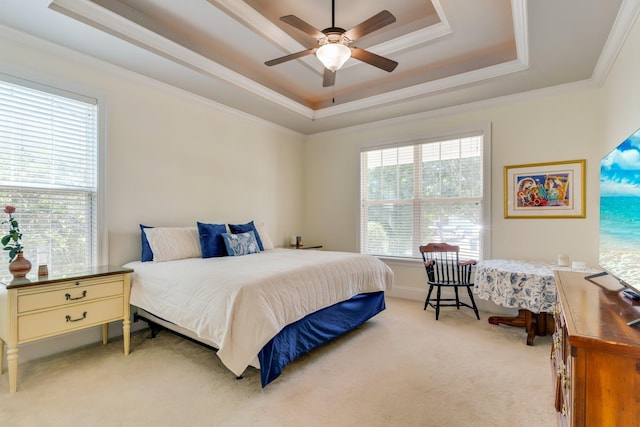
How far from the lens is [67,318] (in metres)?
2.30

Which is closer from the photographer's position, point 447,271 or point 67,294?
point 67,294

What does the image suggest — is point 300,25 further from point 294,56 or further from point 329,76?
point 329,76

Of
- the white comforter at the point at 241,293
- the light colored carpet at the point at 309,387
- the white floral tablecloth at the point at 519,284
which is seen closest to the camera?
the light colored carpet at the point at 309,387

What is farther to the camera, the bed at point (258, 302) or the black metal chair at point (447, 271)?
the black metal chair at point (447, 271)

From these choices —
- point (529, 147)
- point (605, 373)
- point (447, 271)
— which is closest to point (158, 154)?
point (447, 271)

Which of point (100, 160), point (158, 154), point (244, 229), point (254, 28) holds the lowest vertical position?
point (244, 229)

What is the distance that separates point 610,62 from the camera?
2775 millimetres

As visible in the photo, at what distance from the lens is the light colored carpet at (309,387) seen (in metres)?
1.82

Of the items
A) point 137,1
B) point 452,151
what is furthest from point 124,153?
point 452,151

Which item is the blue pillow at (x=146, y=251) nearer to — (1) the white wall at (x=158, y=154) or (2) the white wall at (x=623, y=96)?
(1) the white wall at (x=158, y=154)

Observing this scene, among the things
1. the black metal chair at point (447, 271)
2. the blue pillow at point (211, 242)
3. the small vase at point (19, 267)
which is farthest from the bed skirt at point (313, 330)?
the small vase at point (19, 267)

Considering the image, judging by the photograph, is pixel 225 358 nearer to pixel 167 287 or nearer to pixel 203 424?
pixel 203 424

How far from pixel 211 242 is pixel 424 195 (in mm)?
2889

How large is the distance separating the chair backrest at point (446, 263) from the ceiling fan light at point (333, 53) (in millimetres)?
2488
